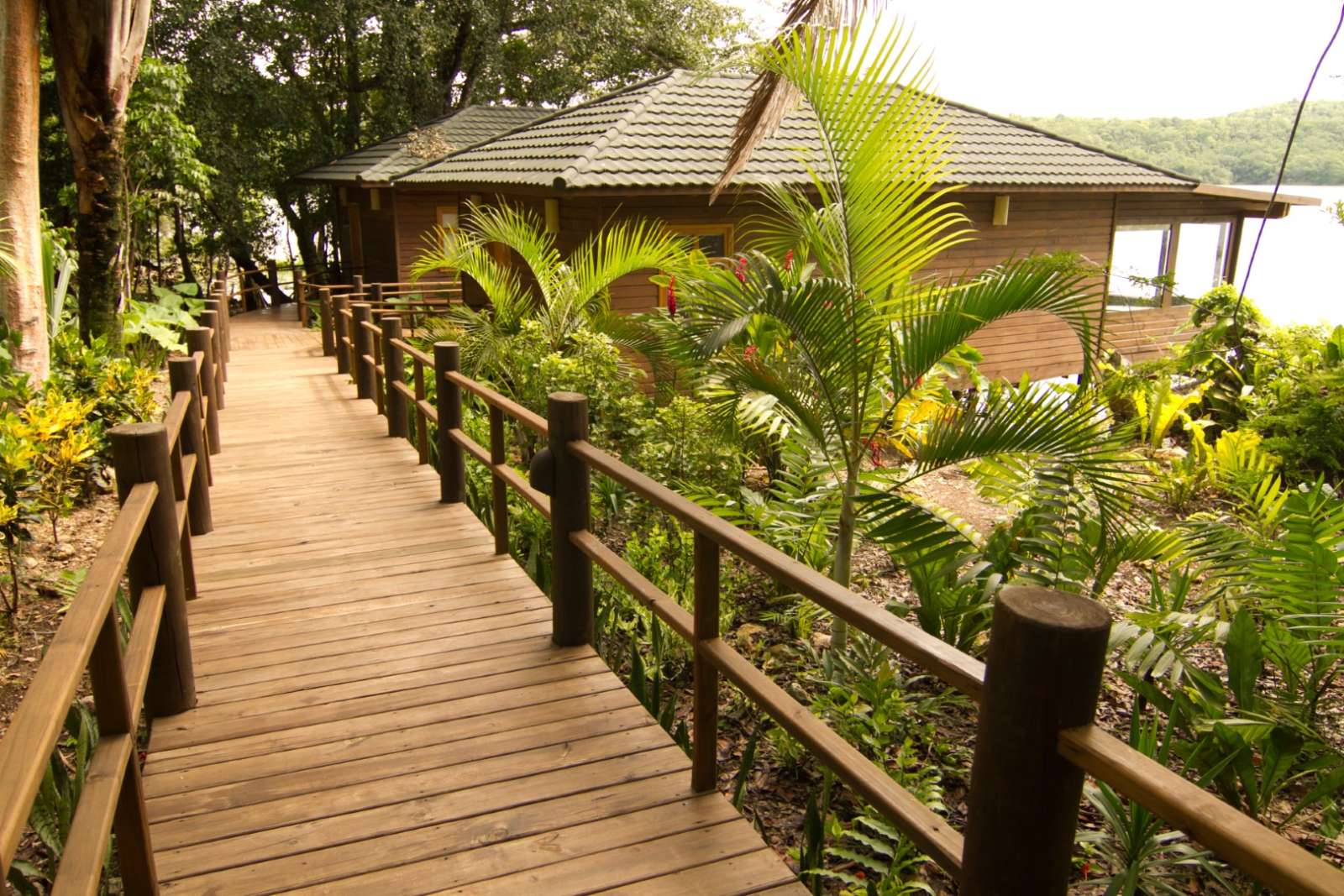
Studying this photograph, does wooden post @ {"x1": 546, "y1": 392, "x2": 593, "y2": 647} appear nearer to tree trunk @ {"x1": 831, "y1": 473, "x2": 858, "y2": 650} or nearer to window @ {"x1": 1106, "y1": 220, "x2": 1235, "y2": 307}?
tree trunk @ {"x1": 831, "y1": 473, "x2": 858, "y2": 650}

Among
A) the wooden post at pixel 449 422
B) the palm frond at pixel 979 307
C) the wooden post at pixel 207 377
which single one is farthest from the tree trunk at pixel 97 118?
the palm frond at pixel 979 307

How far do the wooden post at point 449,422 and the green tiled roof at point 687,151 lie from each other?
5026mm

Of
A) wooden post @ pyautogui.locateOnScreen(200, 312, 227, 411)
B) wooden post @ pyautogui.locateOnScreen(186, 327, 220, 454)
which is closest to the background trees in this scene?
wooden post @ pyautogui.locateOnScreen(200, 312, 227, 411)

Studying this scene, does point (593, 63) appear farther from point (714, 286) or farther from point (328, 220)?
point (714, 286)

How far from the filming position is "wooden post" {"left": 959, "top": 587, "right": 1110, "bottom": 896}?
1470 millimetres

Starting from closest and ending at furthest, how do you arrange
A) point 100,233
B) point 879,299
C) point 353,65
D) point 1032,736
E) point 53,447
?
point 1032,736
point 879,299
point 53,447
point 100,233
point 353,65

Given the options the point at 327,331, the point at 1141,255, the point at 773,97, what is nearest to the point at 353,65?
the point at 327,331

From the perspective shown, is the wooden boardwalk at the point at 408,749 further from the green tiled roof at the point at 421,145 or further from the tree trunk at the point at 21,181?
the green tiled roof at the point at 421,145

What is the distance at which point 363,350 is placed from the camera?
30.6ft

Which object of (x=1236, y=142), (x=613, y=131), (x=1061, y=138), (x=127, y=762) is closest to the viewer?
(x=127, y=762)

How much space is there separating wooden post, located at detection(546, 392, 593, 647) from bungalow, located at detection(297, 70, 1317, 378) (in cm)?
605

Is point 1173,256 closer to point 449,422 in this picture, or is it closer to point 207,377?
point 449,422

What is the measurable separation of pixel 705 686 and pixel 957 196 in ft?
40.0

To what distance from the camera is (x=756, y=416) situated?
6406 millimetres
